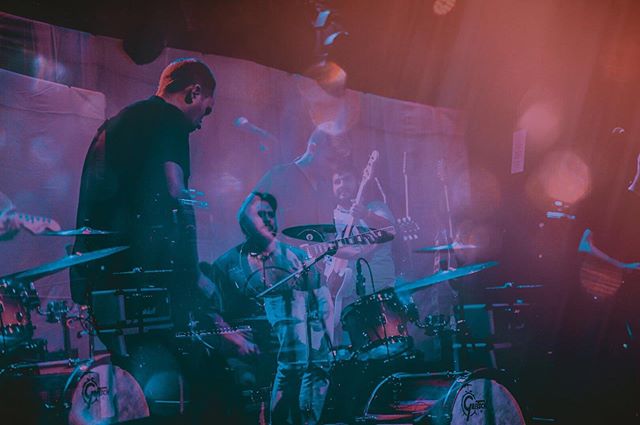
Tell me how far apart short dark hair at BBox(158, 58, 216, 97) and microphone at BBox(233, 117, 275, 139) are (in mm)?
264

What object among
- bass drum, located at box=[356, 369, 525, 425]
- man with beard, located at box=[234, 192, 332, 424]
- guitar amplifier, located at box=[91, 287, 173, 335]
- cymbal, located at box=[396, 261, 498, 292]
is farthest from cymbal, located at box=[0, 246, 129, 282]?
cymbal, located at box=[396, 261, 498, 292]

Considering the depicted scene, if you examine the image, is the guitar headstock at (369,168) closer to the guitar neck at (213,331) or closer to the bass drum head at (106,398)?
the guitar neck at (213,331)

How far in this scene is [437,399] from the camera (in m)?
3.29

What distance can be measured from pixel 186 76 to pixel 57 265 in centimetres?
153

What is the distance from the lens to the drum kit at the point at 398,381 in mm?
3320

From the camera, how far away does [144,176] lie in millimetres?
3525

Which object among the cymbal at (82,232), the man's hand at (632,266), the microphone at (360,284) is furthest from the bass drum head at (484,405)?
the cymbal at (82,232)

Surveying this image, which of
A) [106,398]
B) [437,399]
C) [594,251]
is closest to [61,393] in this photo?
[106,398]

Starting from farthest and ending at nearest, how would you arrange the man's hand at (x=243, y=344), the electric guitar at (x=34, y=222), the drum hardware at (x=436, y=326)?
the drum hardware at (x=436, y=326) → the man's hand at (x=243, y=344) → the electric guitar at (x=34, y=222)

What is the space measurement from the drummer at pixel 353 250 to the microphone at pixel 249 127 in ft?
2.11

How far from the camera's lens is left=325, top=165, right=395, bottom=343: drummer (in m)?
4.12

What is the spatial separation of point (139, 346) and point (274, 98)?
78.3 inches

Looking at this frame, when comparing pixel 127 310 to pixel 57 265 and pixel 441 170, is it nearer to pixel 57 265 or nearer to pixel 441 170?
pixel 57 265

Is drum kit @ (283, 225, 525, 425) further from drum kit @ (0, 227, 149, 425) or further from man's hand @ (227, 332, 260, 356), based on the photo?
drum kit @ (0, 227, 149, 425)
